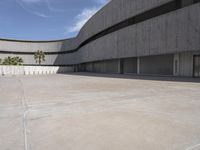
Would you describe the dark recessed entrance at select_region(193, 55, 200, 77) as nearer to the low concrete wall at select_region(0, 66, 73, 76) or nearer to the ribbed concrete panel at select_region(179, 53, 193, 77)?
the ribbed concrete panel at select_region(179, 53, 193, 77)

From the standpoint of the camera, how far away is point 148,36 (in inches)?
1029

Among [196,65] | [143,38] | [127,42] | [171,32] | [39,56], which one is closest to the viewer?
[196,65]

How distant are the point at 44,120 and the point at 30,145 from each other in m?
1.56

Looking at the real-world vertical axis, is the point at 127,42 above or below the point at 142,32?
below

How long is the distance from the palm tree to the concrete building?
28.5m

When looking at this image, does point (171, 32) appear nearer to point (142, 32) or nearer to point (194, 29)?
point (194, 29)

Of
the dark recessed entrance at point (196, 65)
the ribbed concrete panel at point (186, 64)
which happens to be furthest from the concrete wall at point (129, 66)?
the dark recessed entrance at point (196, 65)

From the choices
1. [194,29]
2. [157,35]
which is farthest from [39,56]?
[194,29]

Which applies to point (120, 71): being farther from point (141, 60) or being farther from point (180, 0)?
point (180, 0)

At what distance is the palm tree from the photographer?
71625 millimetres

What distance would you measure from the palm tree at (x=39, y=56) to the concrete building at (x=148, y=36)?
28.5 m

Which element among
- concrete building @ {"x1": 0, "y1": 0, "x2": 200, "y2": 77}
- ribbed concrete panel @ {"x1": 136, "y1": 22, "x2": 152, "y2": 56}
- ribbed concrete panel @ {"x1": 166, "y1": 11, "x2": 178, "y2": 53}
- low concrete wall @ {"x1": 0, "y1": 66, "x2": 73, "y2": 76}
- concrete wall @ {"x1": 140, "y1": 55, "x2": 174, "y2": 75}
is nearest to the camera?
concrete building @ {"x1": 0, "y1": 0, "x2": 200, "y2": 77}

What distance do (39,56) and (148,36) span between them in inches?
2142

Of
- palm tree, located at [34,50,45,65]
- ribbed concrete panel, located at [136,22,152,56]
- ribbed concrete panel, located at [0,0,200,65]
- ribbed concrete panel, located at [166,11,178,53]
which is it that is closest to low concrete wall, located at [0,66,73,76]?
ribbed concrete panel, located at [0,0,200,65]
